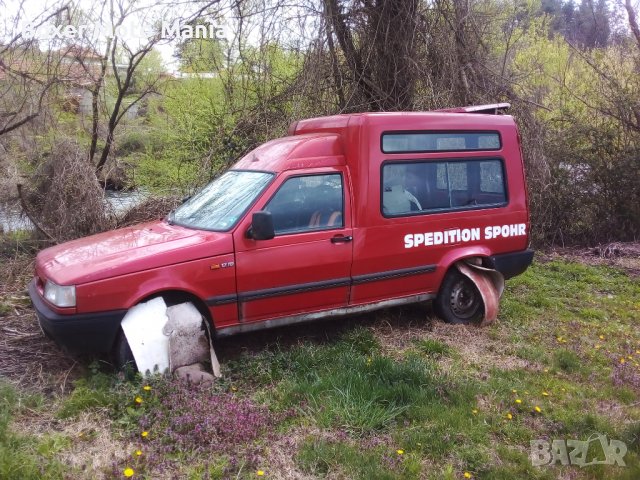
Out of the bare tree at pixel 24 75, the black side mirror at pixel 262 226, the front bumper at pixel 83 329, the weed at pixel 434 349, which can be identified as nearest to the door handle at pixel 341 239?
the black side mirror at pixel 262 226

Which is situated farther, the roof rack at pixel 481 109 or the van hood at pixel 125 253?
the roof rack at pixel 481 109

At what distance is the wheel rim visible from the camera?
5900 millimetres

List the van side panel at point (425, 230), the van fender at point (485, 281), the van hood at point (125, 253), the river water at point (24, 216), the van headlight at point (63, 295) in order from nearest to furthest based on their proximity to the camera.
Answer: the van headlight at point (63, 295), the van hood at point (125, 253), the van side panel at point (425, 230), the van fender at point (485, 281), the river water at point (24, 216)

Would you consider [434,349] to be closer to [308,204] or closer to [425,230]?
[425,230]

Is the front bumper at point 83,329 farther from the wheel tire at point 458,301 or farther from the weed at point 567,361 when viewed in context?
the weed at point 567,361

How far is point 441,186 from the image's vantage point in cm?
566

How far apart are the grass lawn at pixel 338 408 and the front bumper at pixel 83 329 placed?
246 mm

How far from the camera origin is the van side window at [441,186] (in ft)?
17.5

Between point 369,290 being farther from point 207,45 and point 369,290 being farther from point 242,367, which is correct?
point 207,45

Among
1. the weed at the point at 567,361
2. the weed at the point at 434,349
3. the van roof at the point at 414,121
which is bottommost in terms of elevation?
the weed at the point at 567,361

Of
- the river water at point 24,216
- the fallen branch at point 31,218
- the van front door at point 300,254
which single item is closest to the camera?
the van front door at point 300,254

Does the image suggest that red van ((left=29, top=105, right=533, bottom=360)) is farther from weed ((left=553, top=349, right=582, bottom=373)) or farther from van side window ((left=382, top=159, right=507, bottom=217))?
weed ((left=553, top=349, right=582, bottom=373))

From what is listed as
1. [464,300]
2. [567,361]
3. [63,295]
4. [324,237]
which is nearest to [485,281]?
[464,300]

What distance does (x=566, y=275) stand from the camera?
27.6ft
